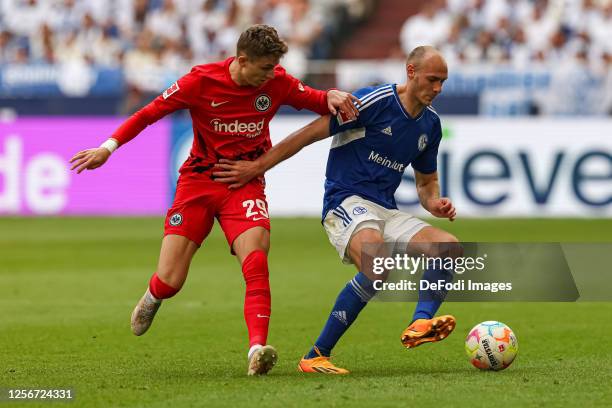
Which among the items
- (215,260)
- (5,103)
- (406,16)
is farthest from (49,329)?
(406,16)

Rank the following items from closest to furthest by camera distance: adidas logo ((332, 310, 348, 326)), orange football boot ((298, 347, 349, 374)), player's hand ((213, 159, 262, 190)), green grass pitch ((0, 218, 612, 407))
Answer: green grass pitch ((0, 218, 612, 407)) < orange football boot ((298, 347, 349, 374)) < adidas logo ((332, 310, 348, 326)) < player's hand ((213, 159, 262, 190))

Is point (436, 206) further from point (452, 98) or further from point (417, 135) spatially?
point (452, 98)

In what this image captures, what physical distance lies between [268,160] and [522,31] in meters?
15.9

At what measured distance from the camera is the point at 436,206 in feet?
26.6

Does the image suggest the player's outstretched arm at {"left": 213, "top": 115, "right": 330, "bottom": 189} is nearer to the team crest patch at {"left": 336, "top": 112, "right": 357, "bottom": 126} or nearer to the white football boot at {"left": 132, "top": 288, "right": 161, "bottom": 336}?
the team crest patch at {"left": 336, "top": 112, "right": 357, "bottom": 126}

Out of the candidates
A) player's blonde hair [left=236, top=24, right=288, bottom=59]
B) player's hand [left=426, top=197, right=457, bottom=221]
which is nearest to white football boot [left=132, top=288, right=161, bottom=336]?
player's blonde hair [left=236, top=24, right=288, bottom=59]

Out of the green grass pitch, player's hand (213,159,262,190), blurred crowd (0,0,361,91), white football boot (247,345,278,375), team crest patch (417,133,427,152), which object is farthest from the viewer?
blurred crowd (0,0,361,91)

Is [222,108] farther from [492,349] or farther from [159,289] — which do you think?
[492,349]

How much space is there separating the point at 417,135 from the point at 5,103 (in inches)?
623

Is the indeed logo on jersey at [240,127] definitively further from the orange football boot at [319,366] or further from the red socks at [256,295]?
the orange football boot at [319,366]

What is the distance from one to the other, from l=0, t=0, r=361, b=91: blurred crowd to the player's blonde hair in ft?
54.8

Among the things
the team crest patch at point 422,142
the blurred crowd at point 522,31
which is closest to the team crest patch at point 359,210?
the team crest patch at point 422,142

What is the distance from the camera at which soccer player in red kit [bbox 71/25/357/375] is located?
7.61m

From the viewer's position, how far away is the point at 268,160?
25.8 feet
